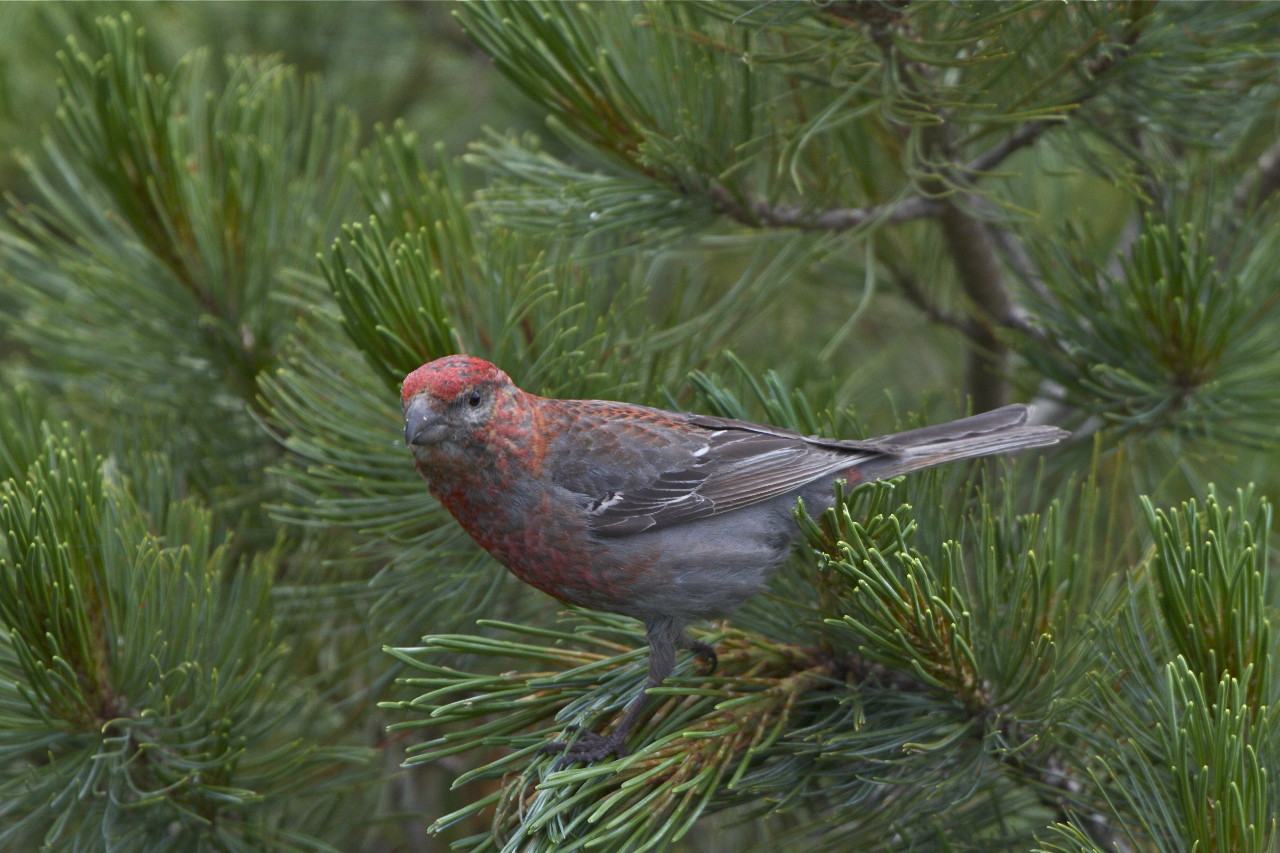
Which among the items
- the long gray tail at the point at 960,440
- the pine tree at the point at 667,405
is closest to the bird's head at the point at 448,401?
the pine tree at the point at 667,405

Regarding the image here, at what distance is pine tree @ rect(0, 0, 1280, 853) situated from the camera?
1.99 m

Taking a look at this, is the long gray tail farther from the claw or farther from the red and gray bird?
the claw

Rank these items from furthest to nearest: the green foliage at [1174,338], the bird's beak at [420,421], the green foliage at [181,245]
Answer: the green foliage at [181,245] < the green foliage at [1174,338] < the bird's beak at [420,421]

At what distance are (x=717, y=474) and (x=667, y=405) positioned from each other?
242 mm

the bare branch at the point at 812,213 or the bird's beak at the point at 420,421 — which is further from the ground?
the bare branch at the point at 812,213

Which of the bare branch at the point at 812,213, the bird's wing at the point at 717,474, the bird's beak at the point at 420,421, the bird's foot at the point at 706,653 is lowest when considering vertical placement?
the bird's foot at the point at 706,653

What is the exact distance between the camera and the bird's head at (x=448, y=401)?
2283mm

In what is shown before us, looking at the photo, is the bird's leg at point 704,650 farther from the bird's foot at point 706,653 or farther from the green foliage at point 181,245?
the green foliage at point 181,245

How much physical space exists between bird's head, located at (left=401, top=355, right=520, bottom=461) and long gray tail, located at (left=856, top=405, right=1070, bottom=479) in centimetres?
86

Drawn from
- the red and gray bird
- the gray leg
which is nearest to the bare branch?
the red and gray bird

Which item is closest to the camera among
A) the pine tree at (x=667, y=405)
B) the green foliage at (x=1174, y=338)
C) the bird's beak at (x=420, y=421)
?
the pine tree at (x=667, y=405)

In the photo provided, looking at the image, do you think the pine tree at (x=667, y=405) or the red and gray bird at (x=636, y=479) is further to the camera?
the red and gray bird at (x=636, y=479)

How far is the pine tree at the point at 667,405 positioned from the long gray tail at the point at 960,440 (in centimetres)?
8

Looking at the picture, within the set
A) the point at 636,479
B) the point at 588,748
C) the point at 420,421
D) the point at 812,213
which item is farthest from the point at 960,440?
the point at 420,421
